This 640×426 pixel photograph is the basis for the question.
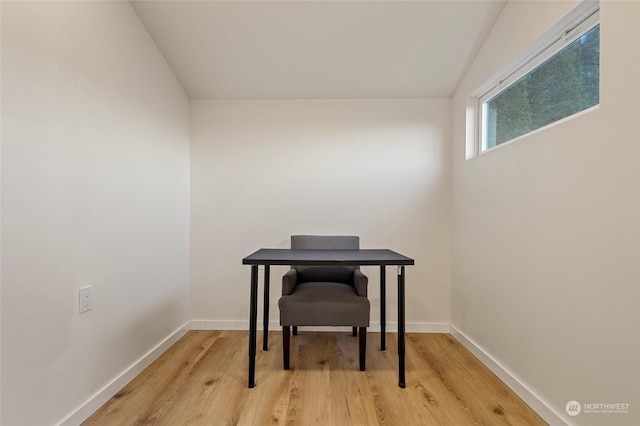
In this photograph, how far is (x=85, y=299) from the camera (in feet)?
4.60

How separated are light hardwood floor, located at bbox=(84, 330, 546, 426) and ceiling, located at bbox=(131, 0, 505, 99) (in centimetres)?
216

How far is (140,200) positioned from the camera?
1.85m

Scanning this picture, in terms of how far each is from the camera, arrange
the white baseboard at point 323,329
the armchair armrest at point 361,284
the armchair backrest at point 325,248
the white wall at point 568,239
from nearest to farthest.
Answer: the white wall at point 568,239, the armchair armrest at point 361,284, the armchair backrest at point 325,248, the white baseboard at point 323,329

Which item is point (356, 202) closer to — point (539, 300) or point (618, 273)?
point (539, 300)

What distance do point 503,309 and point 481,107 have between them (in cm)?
154

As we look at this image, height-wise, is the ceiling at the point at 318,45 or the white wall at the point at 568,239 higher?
the ceiling at the point at 318,45

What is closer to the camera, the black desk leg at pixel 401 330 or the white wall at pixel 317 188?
the black desk leg at pixel 401 330

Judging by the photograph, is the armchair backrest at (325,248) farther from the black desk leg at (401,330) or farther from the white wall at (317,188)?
the black desk leg at (401,330)

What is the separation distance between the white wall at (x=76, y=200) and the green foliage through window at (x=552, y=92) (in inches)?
94.5

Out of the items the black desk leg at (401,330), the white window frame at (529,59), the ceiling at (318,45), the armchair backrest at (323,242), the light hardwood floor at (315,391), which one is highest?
the ceiling at (318,45)

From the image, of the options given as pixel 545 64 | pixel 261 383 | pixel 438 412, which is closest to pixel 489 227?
pixel 545 64

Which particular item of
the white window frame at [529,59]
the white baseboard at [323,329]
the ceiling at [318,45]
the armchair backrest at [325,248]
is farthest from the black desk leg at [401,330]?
the ceiling at [318,45]

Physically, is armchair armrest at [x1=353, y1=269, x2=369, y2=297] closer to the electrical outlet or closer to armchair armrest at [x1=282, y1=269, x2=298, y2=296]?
armchair armrest at [x1=282, y1=269, x2=298, y2=296]

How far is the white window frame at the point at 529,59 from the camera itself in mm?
1302
